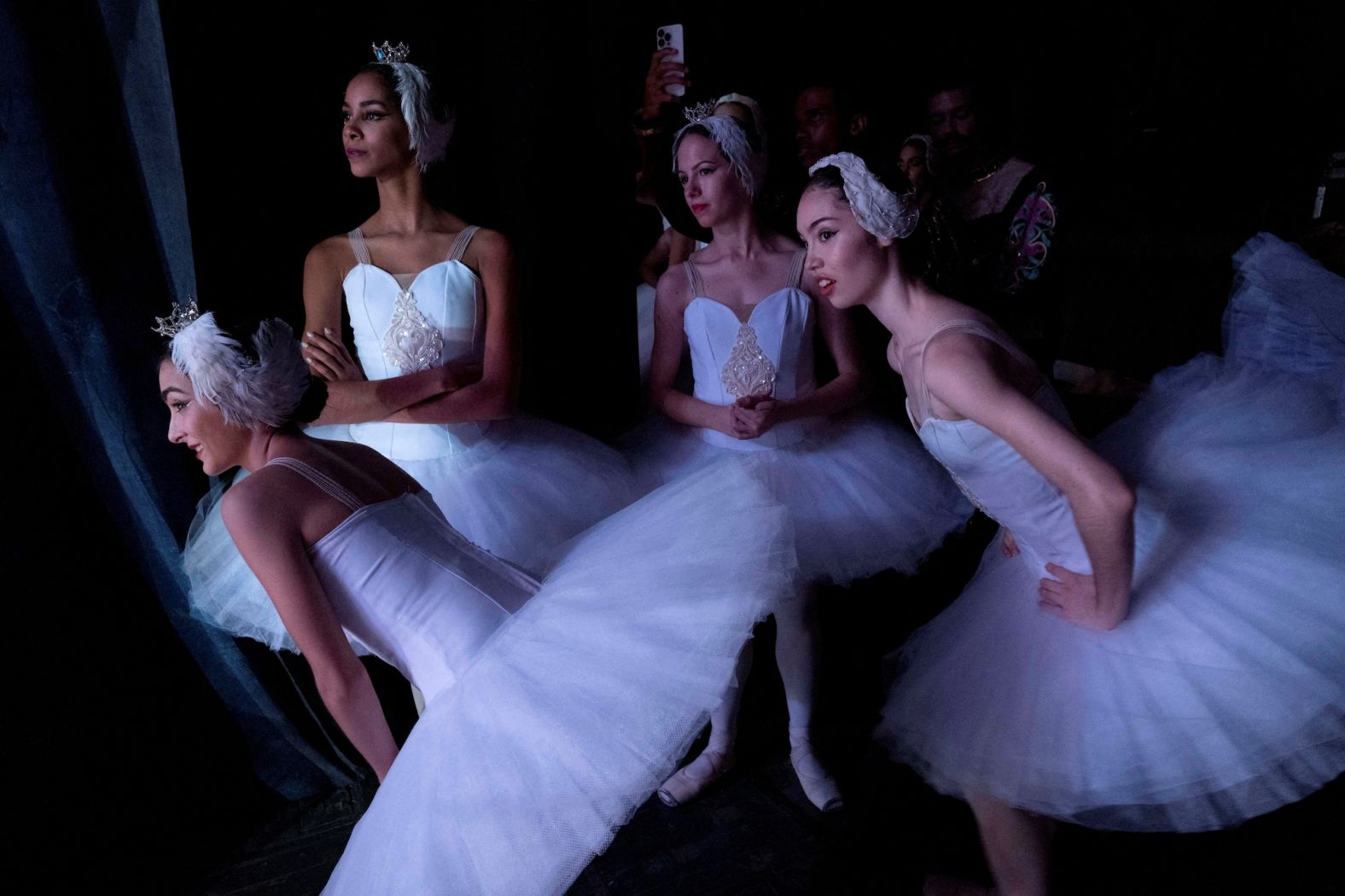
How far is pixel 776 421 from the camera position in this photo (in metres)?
2.54

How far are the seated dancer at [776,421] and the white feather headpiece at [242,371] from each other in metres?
1.09

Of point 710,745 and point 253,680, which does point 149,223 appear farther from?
point 710,745

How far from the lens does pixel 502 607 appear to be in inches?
68.7

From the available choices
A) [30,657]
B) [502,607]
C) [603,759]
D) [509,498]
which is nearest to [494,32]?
[509,498]

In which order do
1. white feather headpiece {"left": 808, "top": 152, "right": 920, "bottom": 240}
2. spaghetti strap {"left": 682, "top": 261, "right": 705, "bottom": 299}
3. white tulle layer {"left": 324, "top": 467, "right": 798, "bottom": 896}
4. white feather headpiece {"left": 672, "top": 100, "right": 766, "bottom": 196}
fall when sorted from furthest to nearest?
spaghetti strap {"left": 682, "top": 261, "right": 705, "bottom": 299}
white feather headpiece {"left": 672, "top": 100, "right": 766, "bottom": 196}
white feather headpiece {"left": 808, "top": 152, "right": 920, "bottom": 240}
white tulle layer {"left": 324, "top": 467, "right": 798, "bottom": 896}

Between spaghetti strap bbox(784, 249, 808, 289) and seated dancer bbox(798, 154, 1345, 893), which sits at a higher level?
spaghetti strap bbox(784, 249, 808, 289)

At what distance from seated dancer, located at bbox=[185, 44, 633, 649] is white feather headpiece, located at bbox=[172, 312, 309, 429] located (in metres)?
0.51

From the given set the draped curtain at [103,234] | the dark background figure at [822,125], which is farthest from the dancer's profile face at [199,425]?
the dark background figure at [822,125]

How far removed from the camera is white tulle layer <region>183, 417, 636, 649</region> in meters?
2.17

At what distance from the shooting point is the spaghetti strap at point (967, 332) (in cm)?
175

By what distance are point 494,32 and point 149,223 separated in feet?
4.18

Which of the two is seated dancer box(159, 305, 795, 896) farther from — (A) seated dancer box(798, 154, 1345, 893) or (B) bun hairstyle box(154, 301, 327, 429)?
(A) seated dancer box(798, 154, 1345, 893)

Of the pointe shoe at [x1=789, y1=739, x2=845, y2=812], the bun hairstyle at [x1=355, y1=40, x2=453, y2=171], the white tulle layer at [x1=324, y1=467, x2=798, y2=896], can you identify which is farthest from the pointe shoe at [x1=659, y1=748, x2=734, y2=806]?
the bun hairstyle at [x1=355, y1=40, x2=453, y2=171]

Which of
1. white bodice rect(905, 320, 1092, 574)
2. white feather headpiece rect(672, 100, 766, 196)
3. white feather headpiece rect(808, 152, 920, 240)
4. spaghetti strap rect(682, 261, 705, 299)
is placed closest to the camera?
white bodice rect(905, 320, 1092, 574)
